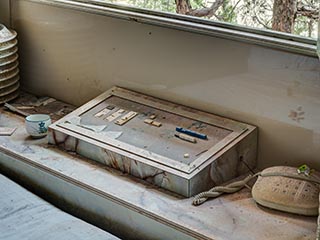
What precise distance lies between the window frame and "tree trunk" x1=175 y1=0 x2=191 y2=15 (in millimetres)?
39

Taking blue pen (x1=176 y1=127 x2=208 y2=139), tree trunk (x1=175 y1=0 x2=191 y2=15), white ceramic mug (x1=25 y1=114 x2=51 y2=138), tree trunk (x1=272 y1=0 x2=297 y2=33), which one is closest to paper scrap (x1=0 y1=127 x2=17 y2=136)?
white ceramic mug (x1=25 y1=114 x2=51 y2=138)

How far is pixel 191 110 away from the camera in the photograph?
2047 millimetres

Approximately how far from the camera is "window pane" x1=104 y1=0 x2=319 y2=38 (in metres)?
1.81

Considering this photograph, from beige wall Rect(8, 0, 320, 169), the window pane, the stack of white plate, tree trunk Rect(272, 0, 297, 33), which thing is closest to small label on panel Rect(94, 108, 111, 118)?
beige wall Rect(8, 0, 320, 169)

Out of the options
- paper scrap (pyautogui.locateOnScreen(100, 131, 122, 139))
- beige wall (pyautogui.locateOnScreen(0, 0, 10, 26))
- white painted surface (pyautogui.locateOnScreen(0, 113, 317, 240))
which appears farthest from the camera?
beige wall (pyautogui.locateOnScreen(0, 0, 10, 26))

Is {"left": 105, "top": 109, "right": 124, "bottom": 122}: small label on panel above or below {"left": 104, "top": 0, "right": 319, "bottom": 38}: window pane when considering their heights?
below

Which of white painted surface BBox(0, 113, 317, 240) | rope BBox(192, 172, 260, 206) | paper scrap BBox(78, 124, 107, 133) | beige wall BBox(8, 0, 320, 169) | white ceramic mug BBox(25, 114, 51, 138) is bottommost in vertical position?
white painted surface BBox(0, 113, 317, 240)

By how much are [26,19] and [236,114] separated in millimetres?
1070

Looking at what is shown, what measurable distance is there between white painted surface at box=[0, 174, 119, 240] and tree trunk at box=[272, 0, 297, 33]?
2.77ft

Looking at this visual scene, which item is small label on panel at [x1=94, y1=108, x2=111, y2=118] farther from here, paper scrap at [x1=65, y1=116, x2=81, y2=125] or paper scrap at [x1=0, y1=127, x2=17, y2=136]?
paper scrap at [x1=0, y1=127, x2=17, y2=136]

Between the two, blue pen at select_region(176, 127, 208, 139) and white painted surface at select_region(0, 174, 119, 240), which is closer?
white painted surface at select_region(0, 174, 119, 240)

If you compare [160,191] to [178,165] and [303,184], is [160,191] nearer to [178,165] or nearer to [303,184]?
[178,165]

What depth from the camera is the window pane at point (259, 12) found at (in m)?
1.81

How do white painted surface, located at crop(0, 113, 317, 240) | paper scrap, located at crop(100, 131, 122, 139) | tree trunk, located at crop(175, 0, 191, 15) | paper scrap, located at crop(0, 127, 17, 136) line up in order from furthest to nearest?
1. paper scrap, located at crop(0, 127, 17, 136)
2. tree trunk, located at crop(175, 0, 191, 15)
3. paper scrap, located at crop(100, 131, 122, 139)
4. white painted surface, located at crop(0, 113, 317, 240)
